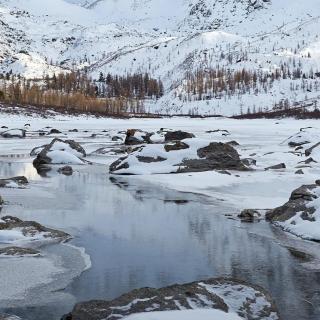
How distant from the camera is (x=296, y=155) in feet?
92.7

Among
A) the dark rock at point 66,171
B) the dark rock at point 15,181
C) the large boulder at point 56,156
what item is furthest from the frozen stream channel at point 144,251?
the large boulder at point 56,156

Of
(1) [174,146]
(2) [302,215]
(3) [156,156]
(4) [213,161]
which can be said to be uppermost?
(1) [174,146]

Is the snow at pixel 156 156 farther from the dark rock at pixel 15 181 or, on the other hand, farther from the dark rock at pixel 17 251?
the dark rock at pixel 17 251

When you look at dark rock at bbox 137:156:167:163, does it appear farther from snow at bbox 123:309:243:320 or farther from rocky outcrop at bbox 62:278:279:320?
snow at bbox 123:309:243:320

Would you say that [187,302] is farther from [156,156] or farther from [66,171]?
[66,171]

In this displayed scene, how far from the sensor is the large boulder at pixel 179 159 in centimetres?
2155

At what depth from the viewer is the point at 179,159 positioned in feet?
72.2

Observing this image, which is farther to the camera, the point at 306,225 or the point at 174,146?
the point at 174,146

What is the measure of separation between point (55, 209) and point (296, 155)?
17.2m

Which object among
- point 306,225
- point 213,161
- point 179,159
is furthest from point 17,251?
point 213,161

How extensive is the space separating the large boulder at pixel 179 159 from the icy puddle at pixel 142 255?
5692mm

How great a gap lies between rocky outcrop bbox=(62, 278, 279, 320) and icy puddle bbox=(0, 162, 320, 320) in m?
0.43

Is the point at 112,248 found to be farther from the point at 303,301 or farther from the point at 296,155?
the point at 296,155

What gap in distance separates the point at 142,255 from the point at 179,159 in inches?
497
